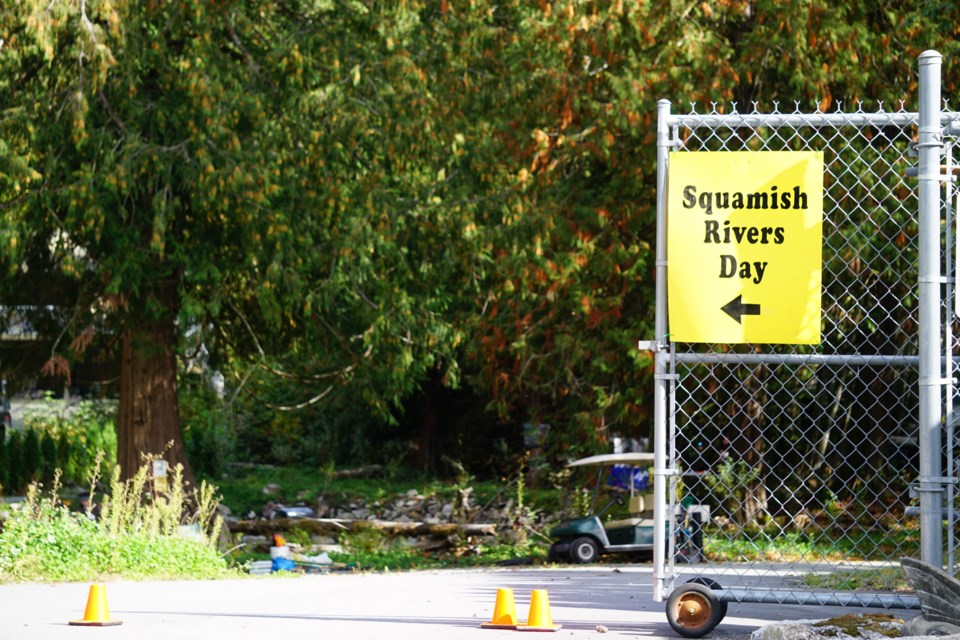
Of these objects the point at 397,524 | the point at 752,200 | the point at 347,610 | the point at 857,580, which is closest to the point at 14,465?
the point at 397,524

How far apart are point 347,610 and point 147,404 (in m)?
13.4

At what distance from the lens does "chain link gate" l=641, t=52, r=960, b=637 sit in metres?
6.91

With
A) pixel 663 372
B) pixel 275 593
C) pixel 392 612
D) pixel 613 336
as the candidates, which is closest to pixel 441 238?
pixel 613 336

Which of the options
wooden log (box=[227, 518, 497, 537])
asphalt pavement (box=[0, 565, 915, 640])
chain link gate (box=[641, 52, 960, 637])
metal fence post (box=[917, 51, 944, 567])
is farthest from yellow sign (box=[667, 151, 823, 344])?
wooden log (box=[227, 518, 497, 537])

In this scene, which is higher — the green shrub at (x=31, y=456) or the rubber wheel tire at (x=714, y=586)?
the rubber wheel tire at (x=714, y=586)

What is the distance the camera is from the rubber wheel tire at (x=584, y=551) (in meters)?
17.6

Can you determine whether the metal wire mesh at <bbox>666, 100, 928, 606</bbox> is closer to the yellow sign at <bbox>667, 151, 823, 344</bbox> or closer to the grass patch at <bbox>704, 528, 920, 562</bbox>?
the grass patch at <bbox>704, 528, 920, 562</bbox>

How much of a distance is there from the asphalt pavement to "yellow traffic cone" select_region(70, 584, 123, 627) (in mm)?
49

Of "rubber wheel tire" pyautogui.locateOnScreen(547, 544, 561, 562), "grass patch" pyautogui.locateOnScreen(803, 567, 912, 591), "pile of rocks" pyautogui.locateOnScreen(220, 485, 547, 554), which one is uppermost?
"grass patch" pyautogui.locateOnScreen(803, 567, 912, 591)

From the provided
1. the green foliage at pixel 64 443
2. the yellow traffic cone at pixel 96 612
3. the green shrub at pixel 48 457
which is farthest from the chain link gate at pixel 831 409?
the green shrub at pixel 48 457

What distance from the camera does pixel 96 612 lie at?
8.59 m

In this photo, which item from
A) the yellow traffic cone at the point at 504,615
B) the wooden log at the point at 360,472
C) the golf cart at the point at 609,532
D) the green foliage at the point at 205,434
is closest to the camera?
the yellow traffic cone at the point at 504,615

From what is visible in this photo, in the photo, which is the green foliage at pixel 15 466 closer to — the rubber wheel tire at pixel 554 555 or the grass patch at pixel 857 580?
the rubber wheel tire at pixel 554 555

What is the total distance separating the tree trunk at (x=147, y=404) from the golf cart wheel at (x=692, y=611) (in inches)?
613
